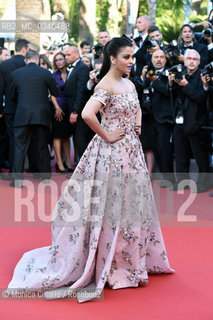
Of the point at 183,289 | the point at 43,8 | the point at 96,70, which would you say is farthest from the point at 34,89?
the point at 43,8

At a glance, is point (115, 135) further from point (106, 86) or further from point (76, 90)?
point (76, 90)

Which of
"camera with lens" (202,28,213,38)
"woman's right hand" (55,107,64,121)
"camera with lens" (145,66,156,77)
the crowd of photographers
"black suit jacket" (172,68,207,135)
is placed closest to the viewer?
"black suit jacket" (172,68,207,135)

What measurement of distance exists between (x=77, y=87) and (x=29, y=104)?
911 mm

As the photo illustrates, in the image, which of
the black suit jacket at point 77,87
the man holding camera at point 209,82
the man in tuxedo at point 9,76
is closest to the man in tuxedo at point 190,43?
the man holding camera at point 209,82

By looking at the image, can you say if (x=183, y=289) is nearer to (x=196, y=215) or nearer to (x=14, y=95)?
(x=196, y=215)

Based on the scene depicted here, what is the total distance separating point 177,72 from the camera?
746 centimetres

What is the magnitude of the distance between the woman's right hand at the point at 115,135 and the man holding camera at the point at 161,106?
3.63m

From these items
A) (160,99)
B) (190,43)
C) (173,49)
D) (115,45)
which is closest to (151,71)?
(160,99)

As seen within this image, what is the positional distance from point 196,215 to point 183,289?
7.36 ft

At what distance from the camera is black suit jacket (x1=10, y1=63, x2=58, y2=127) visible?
25.9ft

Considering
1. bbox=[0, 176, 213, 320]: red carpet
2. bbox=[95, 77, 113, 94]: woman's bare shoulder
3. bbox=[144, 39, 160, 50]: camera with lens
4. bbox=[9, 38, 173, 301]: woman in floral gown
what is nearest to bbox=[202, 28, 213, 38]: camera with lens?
bbox=[144, 39, 160, 50]: camera with lens

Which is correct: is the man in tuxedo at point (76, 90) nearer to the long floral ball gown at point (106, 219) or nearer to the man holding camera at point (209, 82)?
the man holding camera at point (209, 82)

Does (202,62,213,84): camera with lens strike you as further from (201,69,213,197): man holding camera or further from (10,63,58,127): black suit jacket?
(10,63,58,127): black suit jacket

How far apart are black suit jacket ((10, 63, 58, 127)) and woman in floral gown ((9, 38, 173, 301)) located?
144 inches
